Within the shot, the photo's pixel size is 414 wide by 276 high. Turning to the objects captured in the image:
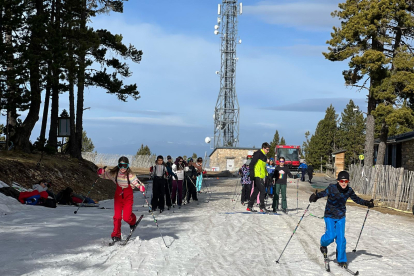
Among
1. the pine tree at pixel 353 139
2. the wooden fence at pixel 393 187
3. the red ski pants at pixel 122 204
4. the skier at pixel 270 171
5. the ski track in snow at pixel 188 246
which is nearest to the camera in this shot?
the ski track in snow at pixel 188 246

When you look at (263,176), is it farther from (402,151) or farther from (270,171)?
(402,151)

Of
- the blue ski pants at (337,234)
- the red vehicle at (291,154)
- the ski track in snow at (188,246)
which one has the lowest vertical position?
the ski track in snow at (188,246)

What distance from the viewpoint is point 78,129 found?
29.6 meters

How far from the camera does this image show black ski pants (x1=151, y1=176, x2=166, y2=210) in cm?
1596

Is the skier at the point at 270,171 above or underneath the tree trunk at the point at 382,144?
underneath

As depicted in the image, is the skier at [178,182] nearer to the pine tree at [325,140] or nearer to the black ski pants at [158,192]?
the black ski pants at [158,192]

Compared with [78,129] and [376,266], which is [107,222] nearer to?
[376,266]

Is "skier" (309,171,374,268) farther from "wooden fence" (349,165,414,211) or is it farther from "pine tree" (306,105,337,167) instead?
"pine tree" (306,105,337,167)

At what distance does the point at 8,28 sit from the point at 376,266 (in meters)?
18.9

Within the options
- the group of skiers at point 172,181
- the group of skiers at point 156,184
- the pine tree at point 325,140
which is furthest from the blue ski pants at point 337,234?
the pine tree at point 325,140

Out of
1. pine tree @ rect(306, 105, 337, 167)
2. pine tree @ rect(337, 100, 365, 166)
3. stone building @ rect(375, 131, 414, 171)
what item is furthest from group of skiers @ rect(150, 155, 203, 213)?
pine tree @ rect(306, 105, 337, 167)

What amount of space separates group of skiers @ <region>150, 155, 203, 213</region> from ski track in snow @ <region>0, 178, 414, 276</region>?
1261mm

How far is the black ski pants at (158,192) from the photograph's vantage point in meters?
16.0

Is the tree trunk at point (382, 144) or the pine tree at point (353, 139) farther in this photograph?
the pine tree at point (353, 139)
